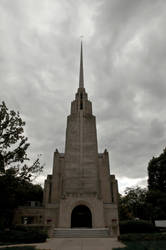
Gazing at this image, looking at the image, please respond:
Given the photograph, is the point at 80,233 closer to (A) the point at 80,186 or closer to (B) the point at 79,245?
(B) the point at 79,245

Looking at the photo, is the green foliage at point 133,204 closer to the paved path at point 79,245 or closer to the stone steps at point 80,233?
the stone steps at point 80,233

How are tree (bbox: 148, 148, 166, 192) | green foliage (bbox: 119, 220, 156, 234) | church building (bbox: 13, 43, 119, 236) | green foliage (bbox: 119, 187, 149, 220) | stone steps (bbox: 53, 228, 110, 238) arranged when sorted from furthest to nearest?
green foliage (bbox: 119, 187, 149, 220) → tree (bbox: 148, 148, 166, 192) → church building (bbox: 13, 43, 119, 236) → green foliage (bbox: 119, 220, 156, 234) → stone steps (bbox: 53, 228, 110, 238)

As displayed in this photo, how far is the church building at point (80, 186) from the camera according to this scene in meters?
28.8

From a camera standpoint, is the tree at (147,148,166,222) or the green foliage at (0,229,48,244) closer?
the green foliage at (0,229,48,244)

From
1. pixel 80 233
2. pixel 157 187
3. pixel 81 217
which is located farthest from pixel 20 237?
pixel 157 187

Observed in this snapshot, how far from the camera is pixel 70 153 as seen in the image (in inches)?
1407

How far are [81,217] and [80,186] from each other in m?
4.83

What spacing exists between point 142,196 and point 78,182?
54.9ft

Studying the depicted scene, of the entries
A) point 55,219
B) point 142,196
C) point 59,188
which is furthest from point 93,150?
point 142,196

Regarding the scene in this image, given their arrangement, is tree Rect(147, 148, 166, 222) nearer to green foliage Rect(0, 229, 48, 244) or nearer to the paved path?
the paved path

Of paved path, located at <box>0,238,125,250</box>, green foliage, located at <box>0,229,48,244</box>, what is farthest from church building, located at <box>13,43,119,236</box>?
green foliage, located at <box>0,229,48,244</box>

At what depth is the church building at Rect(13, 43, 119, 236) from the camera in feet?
94.4

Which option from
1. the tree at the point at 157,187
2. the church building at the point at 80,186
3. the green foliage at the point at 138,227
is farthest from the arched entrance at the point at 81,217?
the tree at the point at 157,187

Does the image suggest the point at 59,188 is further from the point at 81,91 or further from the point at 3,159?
the point at 3,159
